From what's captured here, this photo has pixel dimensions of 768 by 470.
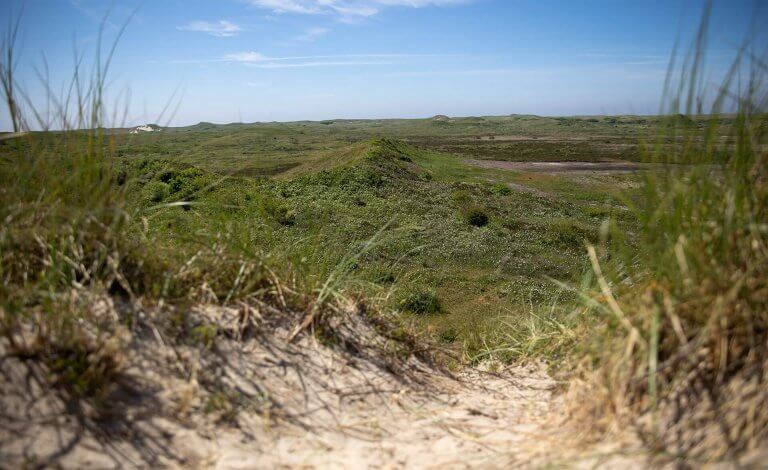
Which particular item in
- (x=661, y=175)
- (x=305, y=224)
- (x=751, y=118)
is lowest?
(x=305, y=224)

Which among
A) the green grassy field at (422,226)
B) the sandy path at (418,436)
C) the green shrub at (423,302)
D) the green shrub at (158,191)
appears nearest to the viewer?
the sandy path at (418,436)

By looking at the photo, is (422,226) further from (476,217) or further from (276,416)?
(476,217)

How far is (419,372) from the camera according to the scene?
136 inches

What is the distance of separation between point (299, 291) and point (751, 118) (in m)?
2.72

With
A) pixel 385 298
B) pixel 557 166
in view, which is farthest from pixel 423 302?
pixel 557 166

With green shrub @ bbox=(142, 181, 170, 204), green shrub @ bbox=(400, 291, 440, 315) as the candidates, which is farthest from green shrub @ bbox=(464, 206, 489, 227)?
green shrub @ bbox=(142, 181, 170, 204)

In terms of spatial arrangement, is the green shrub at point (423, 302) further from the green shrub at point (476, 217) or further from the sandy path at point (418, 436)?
the green shrub at point (476, 217)

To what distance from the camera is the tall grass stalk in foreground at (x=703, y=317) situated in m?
1.88

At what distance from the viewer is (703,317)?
207 cm

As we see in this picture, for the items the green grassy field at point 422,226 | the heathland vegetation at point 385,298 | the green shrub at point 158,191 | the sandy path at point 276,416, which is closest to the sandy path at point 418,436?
the sandy path at point 276,416

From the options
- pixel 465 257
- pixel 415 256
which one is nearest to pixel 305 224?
pixel 415 256

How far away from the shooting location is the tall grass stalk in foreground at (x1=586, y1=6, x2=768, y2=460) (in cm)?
188

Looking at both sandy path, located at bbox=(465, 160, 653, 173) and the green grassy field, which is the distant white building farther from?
sandy path, located at bbox=(465, 160, 653, 173)

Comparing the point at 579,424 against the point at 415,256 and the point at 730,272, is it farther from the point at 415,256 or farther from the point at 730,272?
the point at 415,256
